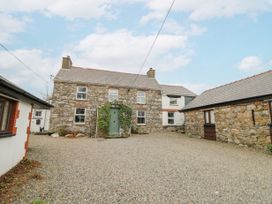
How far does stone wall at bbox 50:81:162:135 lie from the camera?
1552 centimetres

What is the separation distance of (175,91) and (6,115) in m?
20.0

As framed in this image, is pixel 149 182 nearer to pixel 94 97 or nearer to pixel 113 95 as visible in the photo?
pixel 94 97

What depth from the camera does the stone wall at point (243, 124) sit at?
8.87m

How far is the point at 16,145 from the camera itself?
5262 mm

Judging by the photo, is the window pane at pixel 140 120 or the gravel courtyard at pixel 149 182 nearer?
the gravel courtyard at pixel 149 182

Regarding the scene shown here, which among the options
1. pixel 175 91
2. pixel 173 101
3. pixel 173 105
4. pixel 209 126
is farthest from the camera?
pixel 175 91

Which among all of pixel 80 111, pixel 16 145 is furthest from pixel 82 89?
pixel 16 145

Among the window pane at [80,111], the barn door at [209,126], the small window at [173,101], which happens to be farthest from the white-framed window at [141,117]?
the barn door at [209,126]

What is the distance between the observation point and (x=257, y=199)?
3424mm

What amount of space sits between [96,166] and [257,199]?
4.47 m

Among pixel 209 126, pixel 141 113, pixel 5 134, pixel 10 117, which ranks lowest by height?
pixel 5 134

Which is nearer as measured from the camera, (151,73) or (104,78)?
(104,78)

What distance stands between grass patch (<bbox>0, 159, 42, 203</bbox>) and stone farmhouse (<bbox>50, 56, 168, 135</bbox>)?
33.9 ft

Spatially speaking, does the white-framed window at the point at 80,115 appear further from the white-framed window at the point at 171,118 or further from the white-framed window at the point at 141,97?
the white-framed window at the point at 171,118
